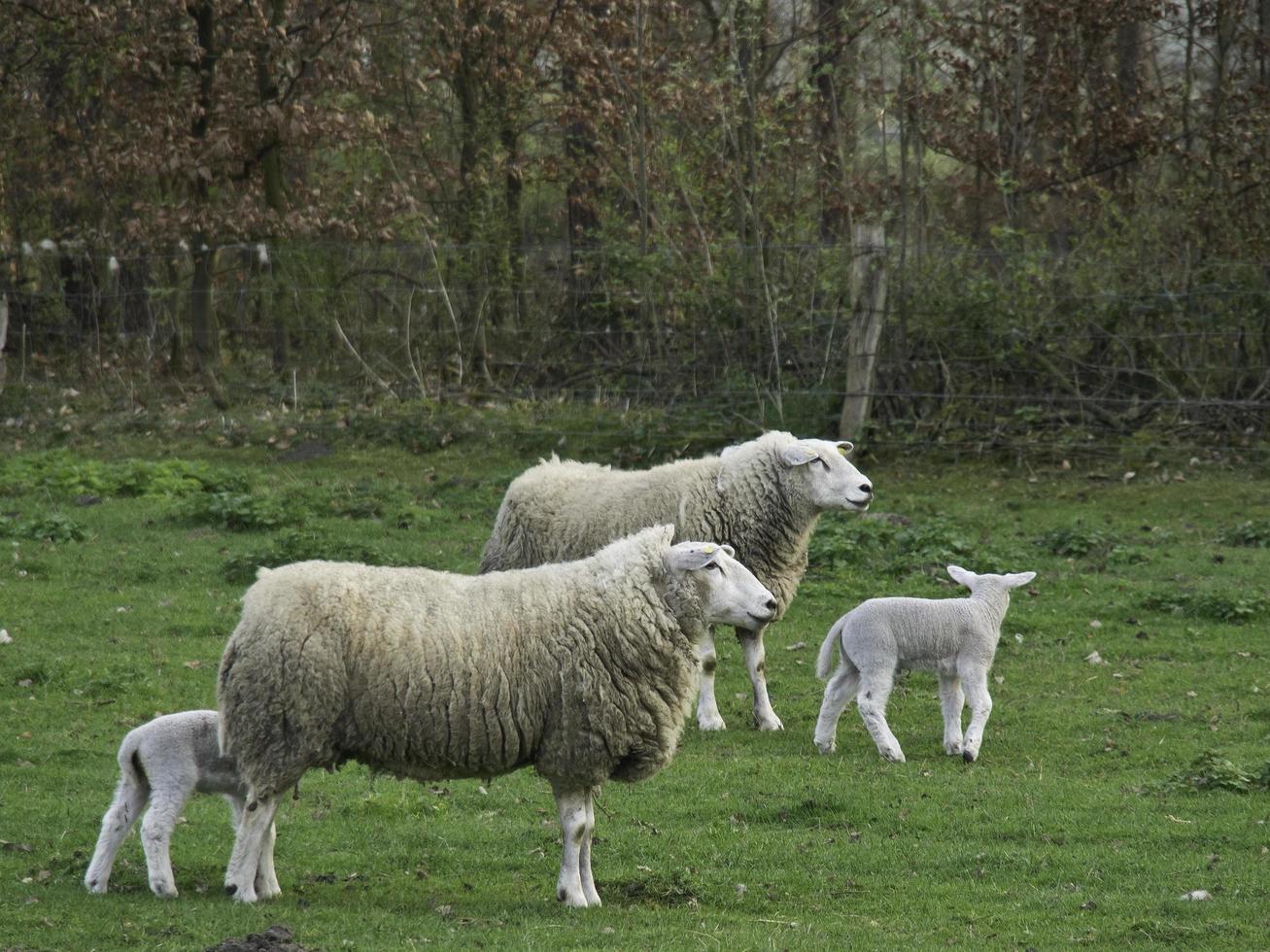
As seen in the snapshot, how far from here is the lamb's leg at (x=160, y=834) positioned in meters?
6.58

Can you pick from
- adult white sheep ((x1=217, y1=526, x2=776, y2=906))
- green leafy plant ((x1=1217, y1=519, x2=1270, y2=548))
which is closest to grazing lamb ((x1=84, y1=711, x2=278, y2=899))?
adult white sheep ((x1=217, y1=526, x2=776, y2=906))

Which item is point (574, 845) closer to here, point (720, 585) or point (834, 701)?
point (720, 585)

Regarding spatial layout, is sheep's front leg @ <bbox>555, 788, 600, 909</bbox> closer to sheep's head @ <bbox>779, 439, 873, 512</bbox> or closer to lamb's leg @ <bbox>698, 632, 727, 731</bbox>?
lamb's leg @ <bbox>698, 632, 727, 731</bbox>

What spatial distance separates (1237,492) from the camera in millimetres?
15727

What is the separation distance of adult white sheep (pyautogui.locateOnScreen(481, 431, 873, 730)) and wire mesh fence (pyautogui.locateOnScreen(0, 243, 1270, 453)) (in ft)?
21.7

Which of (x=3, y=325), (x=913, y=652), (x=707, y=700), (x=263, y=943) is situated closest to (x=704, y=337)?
(x=707, y=700)

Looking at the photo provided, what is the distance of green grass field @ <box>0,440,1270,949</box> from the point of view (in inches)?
255

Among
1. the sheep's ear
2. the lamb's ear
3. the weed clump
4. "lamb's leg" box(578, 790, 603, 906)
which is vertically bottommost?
the weed clump

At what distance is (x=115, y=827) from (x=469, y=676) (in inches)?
65.2

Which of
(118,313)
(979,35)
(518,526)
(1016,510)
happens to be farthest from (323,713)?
(979,35)

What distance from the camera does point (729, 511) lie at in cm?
1016

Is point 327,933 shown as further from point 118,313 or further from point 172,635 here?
point 118,313

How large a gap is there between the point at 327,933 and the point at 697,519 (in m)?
4.57

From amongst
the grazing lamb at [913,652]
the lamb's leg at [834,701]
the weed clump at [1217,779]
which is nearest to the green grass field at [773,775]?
the weed clump at [1217,779]
